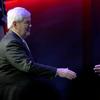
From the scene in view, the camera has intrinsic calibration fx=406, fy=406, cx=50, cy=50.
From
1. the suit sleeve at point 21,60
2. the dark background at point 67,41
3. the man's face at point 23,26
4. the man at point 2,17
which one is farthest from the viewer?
the man at point 2,17

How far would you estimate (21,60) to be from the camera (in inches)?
124

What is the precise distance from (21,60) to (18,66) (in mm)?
55

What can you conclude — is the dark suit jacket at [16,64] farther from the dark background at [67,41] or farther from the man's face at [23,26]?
the dark background at [67,41]

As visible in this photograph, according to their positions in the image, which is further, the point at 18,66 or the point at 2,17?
the point at 2,17

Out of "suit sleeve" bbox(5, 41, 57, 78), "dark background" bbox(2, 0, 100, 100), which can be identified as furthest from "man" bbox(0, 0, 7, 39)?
"suit sleeve" bbox(5, 41, 57, 78)

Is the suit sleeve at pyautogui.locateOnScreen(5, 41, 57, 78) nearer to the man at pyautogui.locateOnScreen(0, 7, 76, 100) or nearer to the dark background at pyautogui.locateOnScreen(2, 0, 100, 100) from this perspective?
the man at pyautogui.locateOnScreen(0, 7, 76, 100)

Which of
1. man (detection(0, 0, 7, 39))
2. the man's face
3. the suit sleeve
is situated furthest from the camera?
man (detection(0, 0, 7, 39))

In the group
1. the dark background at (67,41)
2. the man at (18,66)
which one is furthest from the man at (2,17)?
the man at (18,66)

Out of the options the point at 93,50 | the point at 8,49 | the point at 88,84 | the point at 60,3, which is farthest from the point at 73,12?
the point at 8,49

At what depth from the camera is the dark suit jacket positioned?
125 inches

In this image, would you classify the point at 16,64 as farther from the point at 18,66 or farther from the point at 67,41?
the point at 67,41

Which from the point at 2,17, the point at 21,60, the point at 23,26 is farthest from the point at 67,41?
the point at 21,60

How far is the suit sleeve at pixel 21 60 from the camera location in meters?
3.16

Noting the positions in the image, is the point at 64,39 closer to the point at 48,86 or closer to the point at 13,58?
the point at 48,86
